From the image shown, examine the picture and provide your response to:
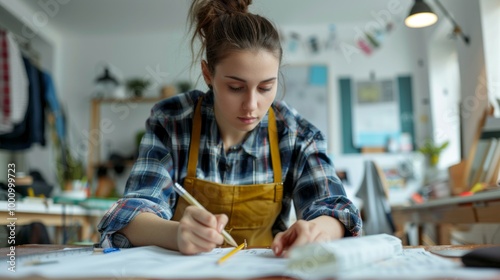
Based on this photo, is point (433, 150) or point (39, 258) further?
point (433, 150)

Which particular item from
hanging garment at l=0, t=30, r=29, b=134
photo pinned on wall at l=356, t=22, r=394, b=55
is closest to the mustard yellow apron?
hanging garment at l=0, t=30, r=29, b=134

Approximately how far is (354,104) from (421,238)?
1648 millimetres

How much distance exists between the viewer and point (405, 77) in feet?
15.4

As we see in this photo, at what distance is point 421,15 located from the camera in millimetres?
2584

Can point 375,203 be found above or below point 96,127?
below

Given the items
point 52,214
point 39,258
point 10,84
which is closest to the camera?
point 39,258

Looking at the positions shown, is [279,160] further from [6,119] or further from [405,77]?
[405,77]

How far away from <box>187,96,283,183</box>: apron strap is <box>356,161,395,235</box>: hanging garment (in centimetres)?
190

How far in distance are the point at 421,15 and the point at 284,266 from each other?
2409 millimetres

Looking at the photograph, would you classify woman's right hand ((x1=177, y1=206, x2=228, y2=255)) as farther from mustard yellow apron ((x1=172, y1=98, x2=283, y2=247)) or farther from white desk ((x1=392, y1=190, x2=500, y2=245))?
white desk ((x1=392, y1=190, x2=500, y2=245))

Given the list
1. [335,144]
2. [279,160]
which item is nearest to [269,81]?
[279,160]

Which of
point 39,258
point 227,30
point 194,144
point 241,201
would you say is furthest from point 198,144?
point 39,258

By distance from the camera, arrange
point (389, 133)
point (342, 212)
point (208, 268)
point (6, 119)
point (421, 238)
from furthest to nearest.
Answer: point (389, 133)
point (421, 238)
point (6, 119)
point (342, 212)
point (208, 268)

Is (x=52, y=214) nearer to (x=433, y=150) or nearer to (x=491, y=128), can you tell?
(x=491, y=128)
